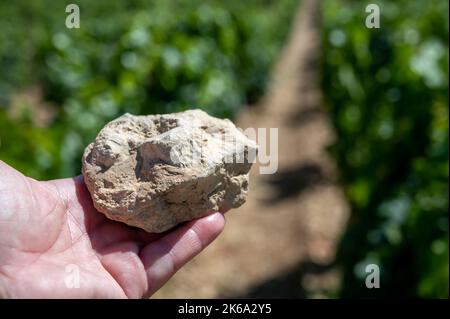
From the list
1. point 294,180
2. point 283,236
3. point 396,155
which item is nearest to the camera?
point 396,155

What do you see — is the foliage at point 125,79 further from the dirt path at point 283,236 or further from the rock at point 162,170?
the rock at point 162,170

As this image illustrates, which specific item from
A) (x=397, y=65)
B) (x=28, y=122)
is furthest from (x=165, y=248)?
(x=397, y=65)

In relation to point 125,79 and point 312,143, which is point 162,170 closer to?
point 125,79

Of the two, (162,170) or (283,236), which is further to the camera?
(283,236)

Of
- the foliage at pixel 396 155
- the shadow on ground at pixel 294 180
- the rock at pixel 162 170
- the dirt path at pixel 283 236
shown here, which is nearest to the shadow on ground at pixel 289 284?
the dirt path at pixel 283 236

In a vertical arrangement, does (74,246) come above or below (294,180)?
above

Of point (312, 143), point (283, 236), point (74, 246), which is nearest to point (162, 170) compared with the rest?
point (74, 246)
